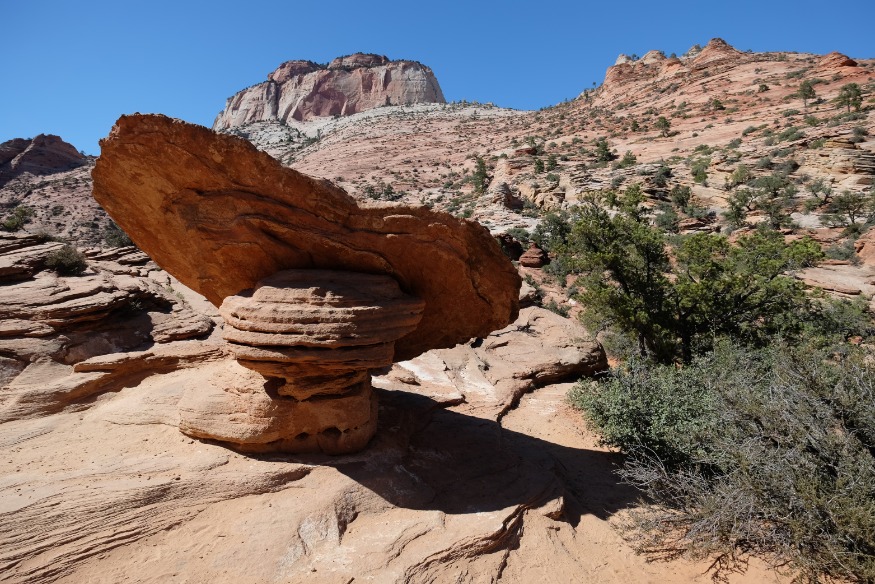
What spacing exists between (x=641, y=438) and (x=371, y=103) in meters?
108

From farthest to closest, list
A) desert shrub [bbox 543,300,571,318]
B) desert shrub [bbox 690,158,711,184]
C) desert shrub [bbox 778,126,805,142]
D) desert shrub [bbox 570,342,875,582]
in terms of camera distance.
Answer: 1. desert shrub [bbox 778,126,805,142]
2. desert shrub [bbox 690,158,711,184]
3. desert shrub [bbox 543,300,571,318]
4. desert shrub [bbox 570,342,875,582]

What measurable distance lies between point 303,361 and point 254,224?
1.87 meters

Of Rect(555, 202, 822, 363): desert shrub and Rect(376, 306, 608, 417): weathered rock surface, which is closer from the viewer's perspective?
Rect(376, 306, 608, 417): weathered rock surface

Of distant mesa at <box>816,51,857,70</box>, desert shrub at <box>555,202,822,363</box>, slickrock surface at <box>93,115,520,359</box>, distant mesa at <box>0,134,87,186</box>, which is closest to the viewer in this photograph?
slickrock surface at <box>93,115,520,359</box>

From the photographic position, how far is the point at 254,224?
17.6 ft

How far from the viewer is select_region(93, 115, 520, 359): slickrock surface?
4938 millimetres

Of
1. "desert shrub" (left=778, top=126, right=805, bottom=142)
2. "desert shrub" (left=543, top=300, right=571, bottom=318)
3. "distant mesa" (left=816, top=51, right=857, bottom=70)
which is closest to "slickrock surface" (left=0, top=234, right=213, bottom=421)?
"desert shrub" (left=543, top=300, right=571, bottom=318)

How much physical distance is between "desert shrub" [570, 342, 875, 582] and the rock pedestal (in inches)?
156

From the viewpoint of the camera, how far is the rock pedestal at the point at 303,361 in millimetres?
4762

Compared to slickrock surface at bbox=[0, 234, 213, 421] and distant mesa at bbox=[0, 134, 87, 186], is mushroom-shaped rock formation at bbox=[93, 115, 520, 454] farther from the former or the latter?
distant mesa at bbox=[0, 134, 87, 186]

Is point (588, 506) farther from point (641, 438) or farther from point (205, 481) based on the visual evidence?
point (205, 481)

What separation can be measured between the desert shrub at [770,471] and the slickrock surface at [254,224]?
3.44 meters

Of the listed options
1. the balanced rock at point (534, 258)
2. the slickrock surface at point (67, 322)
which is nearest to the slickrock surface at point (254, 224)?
the slickrock surface at point (67, 322)

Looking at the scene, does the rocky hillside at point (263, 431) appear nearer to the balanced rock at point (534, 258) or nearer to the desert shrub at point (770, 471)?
the desert shrub at point (770, 471)
